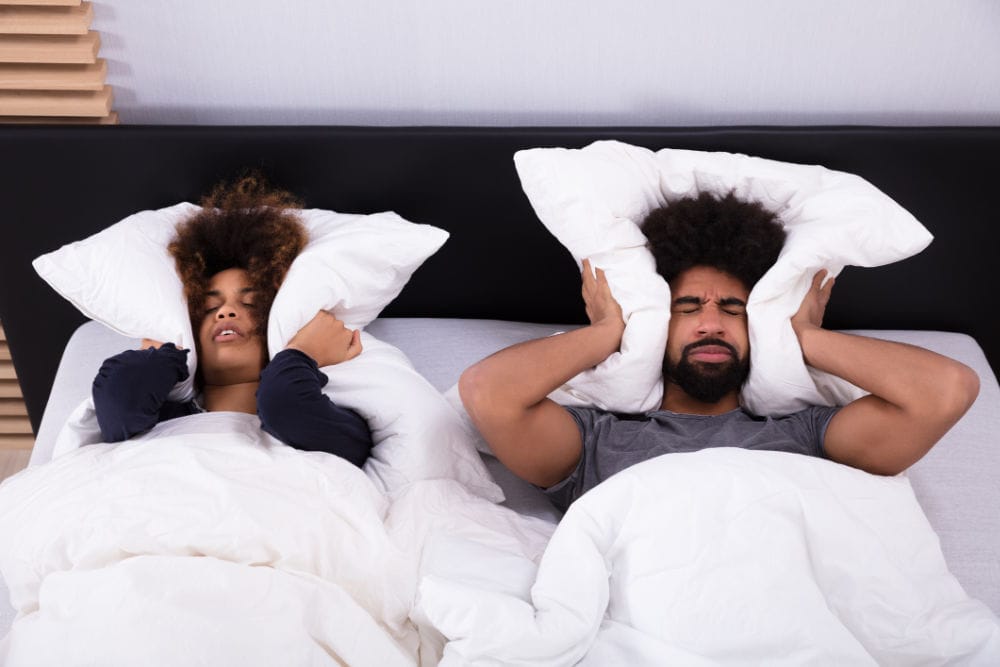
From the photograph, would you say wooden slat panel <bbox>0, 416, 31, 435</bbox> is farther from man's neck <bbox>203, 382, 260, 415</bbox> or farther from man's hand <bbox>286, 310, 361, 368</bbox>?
man's hand <bbox>286, 310, 361, 368</bbox>

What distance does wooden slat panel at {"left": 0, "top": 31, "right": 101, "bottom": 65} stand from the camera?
1.80 metres

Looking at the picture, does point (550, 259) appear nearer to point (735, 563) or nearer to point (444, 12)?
point (444, 12)

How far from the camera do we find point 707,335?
1.62m

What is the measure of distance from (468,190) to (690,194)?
44 centimetres

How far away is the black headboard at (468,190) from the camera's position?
71.7 inches

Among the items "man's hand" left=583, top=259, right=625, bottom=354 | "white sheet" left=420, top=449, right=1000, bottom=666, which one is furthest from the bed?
"man's hand" left=583, top=259, right=625, bottom=354

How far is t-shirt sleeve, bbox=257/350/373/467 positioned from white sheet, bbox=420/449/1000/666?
1.17 ft

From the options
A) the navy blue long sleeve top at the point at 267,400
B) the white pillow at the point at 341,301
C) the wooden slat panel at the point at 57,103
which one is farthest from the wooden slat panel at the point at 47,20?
the navy blue long sleeve top at the point at 267,400

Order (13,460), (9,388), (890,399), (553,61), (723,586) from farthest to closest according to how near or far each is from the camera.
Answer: (13,460)
(9,388)
(553,61)
(890,399)
(723,586)

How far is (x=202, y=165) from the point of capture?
1.87 m

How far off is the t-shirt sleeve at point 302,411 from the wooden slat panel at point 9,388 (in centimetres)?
105

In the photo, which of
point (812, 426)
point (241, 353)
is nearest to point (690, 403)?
point (812, 426)

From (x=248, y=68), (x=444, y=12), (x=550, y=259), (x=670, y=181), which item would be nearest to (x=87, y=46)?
(x=248, y=68)

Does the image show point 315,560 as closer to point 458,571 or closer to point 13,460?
point 458,571
